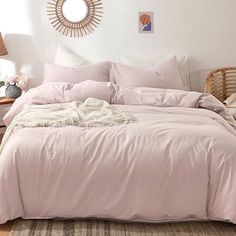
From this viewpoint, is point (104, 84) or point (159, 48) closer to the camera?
point (104, 84)

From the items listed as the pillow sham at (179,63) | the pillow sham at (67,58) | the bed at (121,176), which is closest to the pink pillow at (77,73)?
the pillow sham at (67,58)

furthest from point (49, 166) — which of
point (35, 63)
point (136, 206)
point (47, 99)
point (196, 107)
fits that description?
point (35, 63)

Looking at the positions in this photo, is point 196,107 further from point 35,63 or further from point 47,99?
point 35,63

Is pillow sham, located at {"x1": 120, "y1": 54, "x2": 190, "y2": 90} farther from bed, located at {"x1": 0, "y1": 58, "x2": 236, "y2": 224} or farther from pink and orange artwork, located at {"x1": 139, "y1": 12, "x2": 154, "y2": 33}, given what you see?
bed, located at {"x1": 0, "y1": 58, "x2": 236, "y2": 224}

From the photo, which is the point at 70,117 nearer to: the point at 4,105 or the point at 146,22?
the point at 4,105

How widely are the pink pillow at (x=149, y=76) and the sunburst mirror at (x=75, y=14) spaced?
1.90ft

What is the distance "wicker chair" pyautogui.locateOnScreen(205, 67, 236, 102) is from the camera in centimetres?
442

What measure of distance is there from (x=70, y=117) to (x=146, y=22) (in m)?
1.86

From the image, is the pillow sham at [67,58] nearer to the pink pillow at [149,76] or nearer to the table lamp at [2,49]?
the pink pillow at [149,76]

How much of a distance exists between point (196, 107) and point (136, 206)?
1.26 metres

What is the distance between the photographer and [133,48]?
438 centimetres

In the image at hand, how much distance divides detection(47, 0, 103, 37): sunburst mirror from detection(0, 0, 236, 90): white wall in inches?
2.7

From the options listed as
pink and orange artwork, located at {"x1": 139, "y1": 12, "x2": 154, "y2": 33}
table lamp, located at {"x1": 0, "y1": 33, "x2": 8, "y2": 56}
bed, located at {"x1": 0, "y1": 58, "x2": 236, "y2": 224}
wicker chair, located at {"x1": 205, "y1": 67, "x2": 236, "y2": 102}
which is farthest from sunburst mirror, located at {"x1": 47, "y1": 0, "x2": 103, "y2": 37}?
bed, located at {"x1": 0, "y1": 58, "x2": 236, "y2": 224}

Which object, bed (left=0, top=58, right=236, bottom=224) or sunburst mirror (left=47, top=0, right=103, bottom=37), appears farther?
sunburst mirror (left=47, top=0, right=103, bottom=37)
